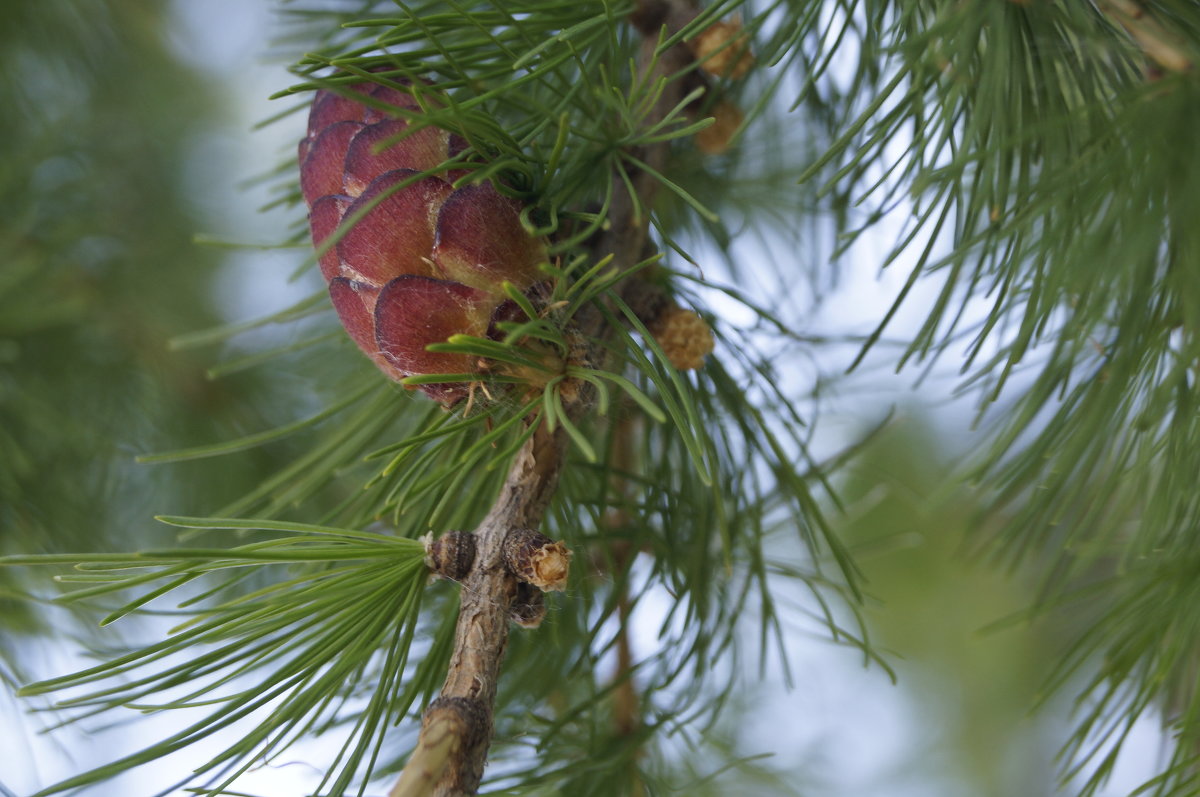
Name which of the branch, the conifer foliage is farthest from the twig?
the branch

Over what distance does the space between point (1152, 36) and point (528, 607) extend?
0.23 meters

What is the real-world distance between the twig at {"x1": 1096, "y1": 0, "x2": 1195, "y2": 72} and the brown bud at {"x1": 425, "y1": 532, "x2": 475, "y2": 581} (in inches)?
8.9

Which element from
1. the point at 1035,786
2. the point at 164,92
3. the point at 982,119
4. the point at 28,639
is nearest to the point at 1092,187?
the point at 982,119

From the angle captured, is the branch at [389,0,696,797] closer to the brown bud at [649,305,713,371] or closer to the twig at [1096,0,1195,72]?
the brown bud at [649,305,713,371]

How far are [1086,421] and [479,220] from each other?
0.67ft

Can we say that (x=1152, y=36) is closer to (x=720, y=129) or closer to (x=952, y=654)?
(x=720, y=129)

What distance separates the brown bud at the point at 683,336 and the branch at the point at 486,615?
0.09ft

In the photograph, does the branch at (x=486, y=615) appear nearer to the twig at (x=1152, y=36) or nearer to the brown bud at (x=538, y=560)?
the brown bud at (x=538, y=560)

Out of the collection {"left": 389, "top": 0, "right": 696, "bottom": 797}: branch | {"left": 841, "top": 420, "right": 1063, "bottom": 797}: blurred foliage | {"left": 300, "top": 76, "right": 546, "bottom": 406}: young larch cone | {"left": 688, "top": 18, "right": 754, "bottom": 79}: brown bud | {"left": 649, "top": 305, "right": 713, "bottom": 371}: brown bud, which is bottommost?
{"left": 389, "top": 0, "right": 696, "bottom": 797}: branch

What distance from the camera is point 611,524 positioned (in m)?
0.46

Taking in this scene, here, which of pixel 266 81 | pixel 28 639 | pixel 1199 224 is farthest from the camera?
pixel 266 81

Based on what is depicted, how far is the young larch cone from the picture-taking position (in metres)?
0.26

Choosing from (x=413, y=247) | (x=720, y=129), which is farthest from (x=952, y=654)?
(x=413, y=247)

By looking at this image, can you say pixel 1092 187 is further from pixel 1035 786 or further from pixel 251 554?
pixel 1035 786
